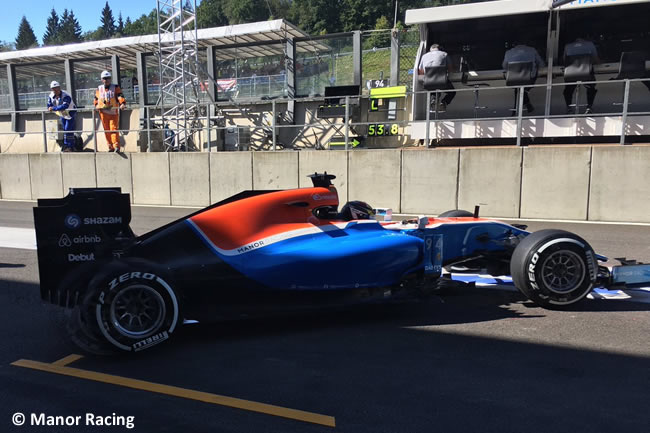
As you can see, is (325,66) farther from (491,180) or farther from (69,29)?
(69,29)

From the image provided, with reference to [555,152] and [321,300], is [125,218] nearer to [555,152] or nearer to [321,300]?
[321,300]

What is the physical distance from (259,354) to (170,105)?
→ 17.5 metres

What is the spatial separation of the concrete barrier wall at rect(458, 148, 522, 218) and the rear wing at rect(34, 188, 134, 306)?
27.7ft

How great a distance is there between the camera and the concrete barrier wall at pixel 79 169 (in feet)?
51.5

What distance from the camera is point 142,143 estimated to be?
A: 19.4 m

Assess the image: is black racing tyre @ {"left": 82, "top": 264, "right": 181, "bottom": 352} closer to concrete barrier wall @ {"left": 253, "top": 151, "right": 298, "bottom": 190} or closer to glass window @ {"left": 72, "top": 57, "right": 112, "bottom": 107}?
concrete barrier wall @ {"left": 253, "top": 151, "right": 298, "bottom": 190}

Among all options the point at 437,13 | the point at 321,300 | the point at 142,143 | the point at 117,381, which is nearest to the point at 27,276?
the point at 117,381

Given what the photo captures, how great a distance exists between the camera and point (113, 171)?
1541 centimetres

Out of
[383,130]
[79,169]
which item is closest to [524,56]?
[383,130]

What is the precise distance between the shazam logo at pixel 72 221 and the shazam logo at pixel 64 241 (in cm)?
9

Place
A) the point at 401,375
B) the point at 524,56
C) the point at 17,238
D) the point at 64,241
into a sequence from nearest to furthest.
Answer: the point at 401,375
the point at 64,241
the point at 17,238
the point at 524,56

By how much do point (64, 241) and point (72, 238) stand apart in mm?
65

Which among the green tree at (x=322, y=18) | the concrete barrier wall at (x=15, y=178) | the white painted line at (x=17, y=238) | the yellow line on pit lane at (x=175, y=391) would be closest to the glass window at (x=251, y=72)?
the concrete barrier wall at (x=15, y=178)

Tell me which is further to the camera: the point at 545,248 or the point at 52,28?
the point at 52,28
